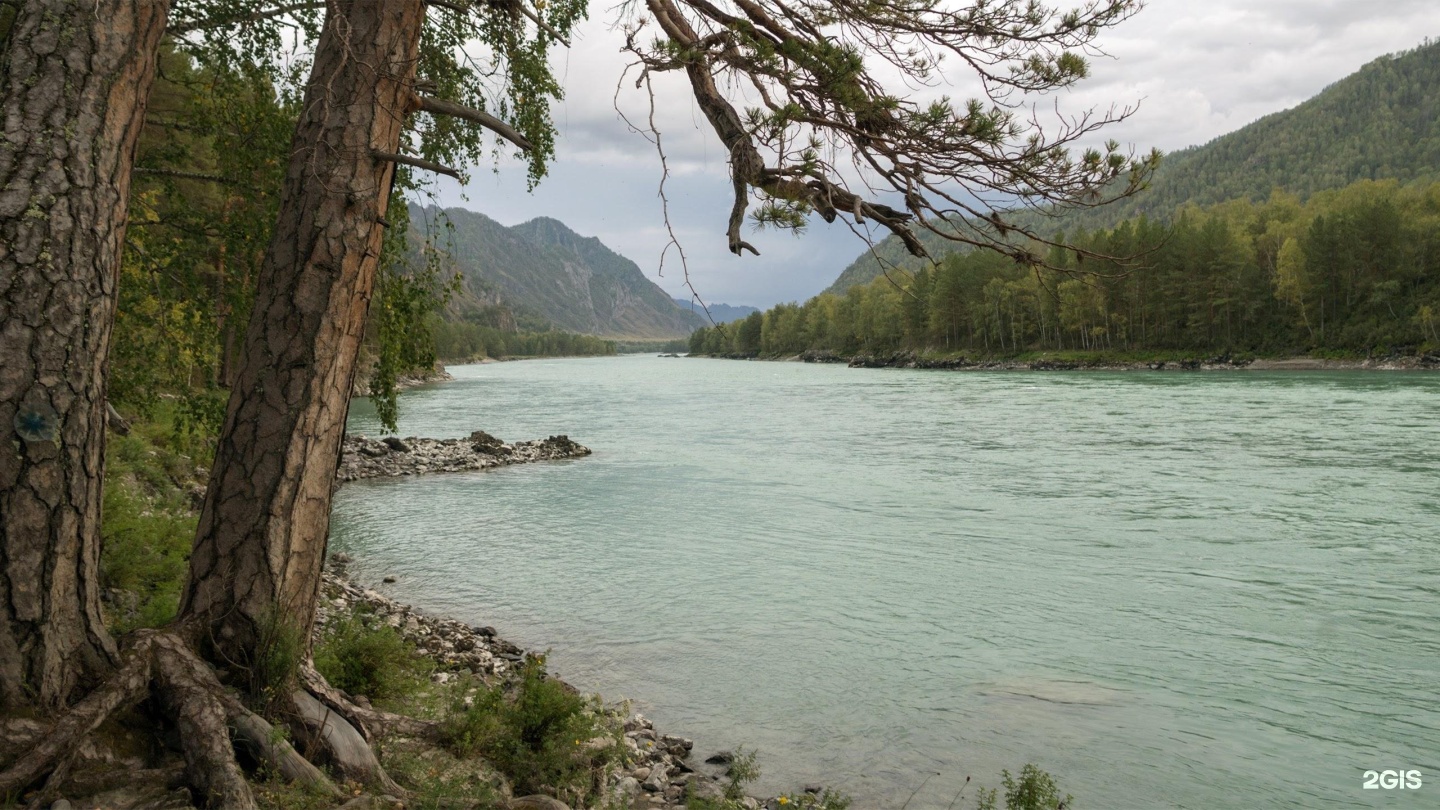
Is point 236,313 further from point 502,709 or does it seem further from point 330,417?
point 502,709

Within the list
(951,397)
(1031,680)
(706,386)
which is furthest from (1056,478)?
(706,386)

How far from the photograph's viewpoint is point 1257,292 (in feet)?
289

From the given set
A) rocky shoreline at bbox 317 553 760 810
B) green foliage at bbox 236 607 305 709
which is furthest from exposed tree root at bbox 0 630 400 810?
rocky shoreline at bbox 317 553 760 810

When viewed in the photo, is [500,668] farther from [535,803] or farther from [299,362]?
[299,362]

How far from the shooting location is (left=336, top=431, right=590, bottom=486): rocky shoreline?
84.3 feet

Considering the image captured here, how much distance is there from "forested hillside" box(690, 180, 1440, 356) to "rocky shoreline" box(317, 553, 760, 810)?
61063mm

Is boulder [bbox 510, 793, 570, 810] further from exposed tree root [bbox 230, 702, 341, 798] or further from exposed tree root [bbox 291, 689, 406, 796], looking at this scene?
exposed tree root [bbox 230, 702, 341, 798]

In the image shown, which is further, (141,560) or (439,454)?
(439,454)

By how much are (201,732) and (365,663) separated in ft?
9.08

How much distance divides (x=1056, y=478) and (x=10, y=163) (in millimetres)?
22929

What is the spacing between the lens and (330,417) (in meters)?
4.98

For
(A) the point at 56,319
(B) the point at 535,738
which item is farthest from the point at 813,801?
(A) the point at 56,319

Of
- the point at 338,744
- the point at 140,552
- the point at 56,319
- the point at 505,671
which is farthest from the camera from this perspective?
the point at 505,671

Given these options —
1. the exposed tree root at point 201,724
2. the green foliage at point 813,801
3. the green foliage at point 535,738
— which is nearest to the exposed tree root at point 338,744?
the exposed tree root at point 201,724
